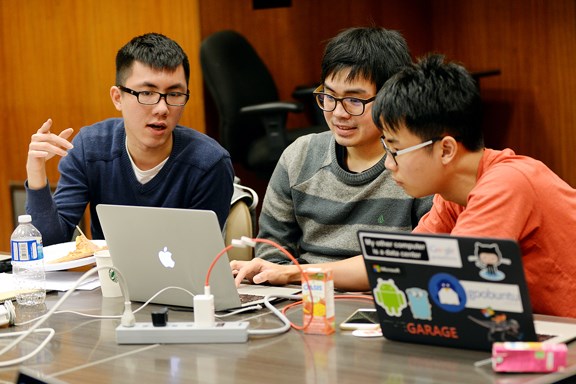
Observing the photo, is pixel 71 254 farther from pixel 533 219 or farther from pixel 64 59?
pixel 64 59

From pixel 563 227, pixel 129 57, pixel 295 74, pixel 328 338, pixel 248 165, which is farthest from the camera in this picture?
pixel 295 74

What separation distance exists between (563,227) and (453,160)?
27 centimetres

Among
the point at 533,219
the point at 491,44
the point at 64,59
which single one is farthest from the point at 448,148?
the point at 491,44

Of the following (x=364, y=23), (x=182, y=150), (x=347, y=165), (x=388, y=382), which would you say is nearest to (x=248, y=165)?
(x=364, y=23)

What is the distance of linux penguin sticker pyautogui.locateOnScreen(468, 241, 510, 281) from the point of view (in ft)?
5.07

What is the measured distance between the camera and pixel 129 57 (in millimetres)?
2832

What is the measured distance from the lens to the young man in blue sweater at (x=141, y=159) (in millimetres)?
2773

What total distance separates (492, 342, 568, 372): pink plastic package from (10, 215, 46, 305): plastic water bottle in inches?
46.3

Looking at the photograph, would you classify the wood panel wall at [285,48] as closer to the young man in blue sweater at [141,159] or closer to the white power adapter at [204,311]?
the young man in blue sweater at [141,159]

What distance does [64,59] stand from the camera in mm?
4977

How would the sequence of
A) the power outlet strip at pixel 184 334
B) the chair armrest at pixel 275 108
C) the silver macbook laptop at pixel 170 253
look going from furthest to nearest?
the chair armrest at pixel 275 108 < the silver macbook laptop at pixel 170 253 < the power outlet strip at pixel 184 334

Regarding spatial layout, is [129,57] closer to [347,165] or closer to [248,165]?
[347,165]

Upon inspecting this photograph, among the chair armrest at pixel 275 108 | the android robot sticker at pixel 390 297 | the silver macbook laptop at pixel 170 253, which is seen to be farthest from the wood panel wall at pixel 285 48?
the android robot sticker at pixel 390 297

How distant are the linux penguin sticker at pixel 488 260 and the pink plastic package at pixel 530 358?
0.12 meters
